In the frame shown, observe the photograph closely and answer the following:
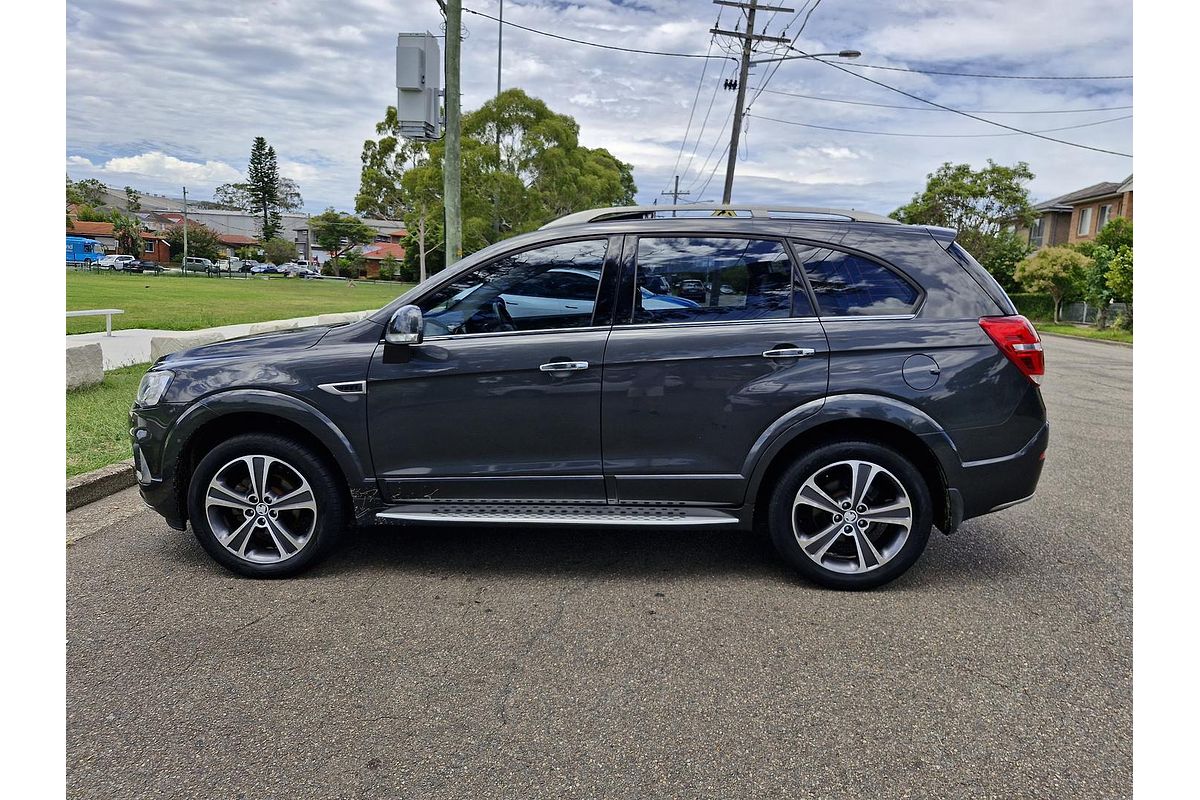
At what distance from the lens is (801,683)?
301cm

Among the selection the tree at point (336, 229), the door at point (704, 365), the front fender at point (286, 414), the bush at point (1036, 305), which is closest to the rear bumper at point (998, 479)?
the door at point (704, 365)

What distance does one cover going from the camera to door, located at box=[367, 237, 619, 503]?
3.81m

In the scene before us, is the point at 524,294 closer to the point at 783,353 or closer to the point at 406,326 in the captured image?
the point at 406,326

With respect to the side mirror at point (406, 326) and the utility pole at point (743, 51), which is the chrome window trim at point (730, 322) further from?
the utility pole at point (743, 51)

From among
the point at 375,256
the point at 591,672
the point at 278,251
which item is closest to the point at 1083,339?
the point at 591,672

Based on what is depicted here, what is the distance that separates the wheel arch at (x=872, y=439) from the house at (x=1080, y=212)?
153ft

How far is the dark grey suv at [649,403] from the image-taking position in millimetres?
3766

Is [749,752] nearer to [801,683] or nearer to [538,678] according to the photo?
[801,683]

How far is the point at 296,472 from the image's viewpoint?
3957mm

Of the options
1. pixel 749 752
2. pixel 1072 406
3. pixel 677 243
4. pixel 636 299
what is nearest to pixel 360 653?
pixel 749 752

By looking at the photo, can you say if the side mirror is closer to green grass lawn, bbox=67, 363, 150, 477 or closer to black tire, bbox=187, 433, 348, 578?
black tire, bbox=187, 433, 348, 578

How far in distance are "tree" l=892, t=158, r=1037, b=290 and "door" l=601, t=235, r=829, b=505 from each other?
46817 millimetres

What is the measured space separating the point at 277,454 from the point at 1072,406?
391 inches

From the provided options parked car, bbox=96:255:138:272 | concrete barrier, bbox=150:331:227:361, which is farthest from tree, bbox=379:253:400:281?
concrete barrier, bbox=150:331:227:361
